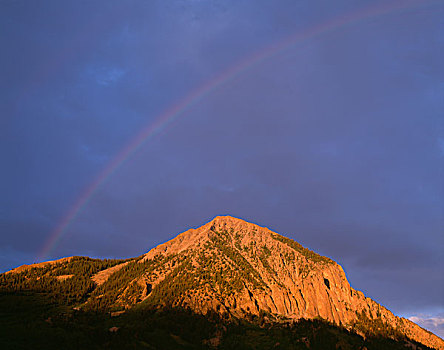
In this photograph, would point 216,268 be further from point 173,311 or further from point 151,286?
point 173,311

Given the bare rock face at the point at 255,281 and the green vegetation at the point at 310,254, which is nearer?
the bare rock face at the point at 255,281

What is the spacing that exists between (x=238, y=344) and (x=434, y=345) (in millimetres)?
175400

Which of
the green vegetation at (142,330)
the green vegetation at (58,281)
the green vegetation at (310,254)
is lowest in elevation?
the green vegetation at (142,330)

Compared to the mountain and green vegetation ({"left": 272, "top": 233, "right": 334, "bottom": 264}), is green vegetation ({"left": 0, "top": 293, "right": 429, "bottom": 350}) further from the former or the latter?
green vegetation ({"left": 272, "top": 233, "right": 334, "bottom": 264})

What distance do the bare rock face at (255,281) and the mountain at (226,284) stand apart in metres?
0.50

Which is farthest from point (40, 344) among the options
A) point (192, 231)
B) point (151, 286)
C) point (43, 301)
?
point (192, 231)

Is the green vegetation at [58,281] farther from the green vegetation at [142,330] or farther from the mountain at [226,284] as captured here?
the green vegetation at [142,330]

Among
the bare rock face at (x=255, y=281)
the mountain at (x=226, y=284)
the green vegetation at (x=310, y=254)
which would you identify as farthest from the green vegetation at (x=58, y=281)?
the green vegetation at (x=310, y=254)

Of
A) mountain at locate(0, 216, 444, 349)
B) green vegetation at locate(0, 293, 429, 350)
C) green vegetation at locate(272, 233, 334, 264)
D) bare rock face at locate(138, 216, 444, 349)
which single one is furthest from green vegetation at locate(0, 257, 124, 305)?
green vegetation at locate(272, 233, 334, 264)

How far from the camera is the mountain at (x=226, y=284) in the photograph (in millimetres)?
115000

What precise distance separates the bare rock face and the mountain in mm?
501

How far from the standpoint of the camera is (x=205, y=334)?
8981 cm

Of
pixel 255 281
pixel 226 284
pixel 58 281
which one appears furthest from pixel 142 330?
pixel 58 281

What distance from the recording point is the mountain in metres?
115
